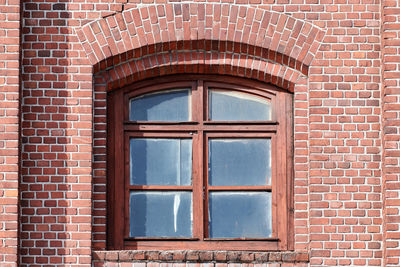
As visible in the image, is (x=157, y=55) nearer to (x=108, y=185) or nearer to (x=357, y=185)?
(x=108, y=185)

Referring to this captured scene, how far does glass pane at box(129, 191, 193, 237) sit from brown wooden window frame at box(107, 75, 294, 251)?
0.20ft

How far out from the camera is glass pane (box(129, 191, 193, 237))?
7.18 metres

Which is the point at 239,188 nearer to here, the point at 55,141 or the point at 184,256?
the point at 184,256

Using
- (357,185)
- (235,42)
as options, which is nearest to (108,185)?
(235,42)

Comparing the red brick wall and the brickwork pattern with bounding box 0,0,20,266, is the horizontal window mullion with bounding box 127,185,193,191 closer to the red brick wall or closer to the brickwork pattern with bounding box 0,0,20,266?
the red brick wall

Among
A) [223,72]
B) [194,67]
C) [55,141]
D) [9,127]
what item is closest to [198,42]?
[194,67]

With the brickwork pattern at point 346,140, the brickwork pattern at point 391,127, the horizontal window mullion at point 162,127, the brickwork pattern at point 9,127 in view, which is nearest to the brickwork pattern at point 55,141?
the brickwork pattern at point 9,127

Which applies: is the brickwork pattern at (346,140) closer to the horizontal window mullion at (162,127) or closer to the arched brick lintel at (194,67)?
the arched brick lintel at (194,67)

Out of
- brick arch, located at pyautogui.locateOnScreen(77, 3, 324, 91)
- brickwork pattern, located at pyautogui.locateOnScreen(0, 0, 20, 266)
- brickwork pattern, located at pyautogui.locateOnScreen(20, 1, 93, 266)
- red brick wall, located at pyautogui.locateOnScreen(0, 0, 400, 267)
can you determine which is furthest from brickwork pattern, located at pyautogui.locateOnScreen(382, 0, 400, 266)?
brickwork pattern, located at pyautogui.locateOnScreen(0, 0, 20, 266)

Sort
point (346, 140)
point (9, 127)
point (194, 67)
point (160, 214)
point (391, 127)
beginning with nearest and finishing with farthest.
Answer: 1. point (9, 127)
2. point (391, 127)
3. point (346, 140)
4. point (160, 214)
5. point (194, 67)

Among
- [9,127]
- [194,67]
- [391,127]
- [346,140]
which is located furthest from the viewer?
[194,67]

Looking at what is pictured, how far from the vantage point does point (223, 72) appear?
7.35 meters

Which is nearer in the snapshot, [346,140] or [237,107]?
[346,140]

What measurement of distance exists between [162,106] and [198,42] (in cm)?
72
